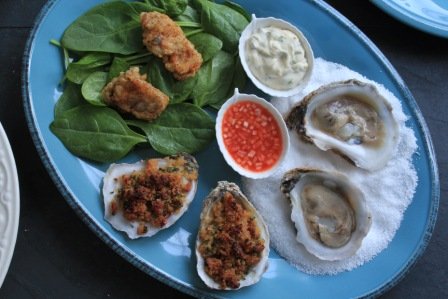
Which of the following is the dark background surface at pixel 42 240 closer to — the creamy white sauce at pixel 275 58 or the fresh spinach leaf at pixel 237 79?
the fresh spinach leaf at pixel 237 79

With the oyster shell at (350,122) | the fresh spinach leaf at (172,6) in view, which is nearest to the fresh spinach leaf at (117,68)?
the fresh spinach leaf at (172,6)

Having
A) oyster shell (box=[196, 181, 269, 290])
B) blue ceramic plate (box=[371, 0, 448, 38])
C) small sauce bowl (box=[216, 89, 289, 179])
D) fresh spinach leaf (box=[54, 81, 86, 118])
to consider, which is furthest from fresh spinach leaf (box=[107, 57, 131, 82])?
blue ceramic plate (box=[371, 0, 448, 38])

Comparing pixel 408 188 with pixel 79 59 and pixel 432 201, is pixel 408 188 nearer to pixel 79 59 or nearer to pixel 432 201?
pixel 432 201

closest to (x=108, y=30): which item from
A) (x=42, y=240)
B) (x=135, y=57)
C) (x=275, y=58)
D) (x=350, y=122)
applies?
(x=135, y=57)

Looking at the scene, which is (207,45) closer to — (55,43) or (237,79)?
(237,79)

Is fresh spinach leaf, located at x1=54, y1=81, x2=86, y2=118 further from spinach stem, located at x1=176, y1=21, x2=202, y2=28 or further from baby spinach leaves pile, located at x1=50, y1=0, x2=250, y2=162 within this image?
spinach stem, located at x1=176, y1=21, x2=202, y2=28

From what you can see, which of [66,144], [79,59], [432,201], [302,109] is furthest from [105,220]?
[432,201]
